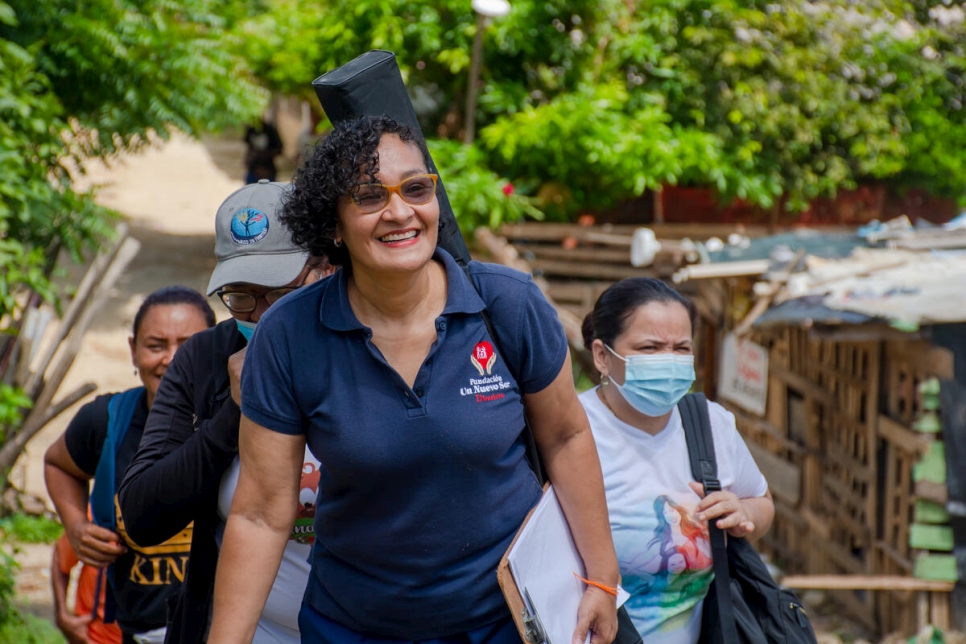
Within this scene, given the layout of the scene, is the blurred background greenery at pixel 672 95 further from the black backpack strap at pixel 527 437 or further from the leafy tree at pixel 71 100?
the black backpack strap at pixel 527 437

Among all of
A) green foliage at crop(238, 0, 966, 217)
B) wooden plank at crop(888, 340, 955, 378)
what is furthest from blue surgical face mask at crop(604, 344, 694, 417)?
green foliage at crop(238, 0, 966, 217)

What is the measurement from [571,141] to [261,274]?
31.1ft

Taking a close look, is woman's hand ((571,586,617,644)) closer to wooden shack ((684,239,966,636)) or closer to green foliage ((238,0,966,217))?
wooden shack ((684,239,966,636))

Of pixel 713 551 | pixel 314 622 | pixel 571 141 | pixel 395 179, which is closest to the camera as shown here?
pixel 395 179

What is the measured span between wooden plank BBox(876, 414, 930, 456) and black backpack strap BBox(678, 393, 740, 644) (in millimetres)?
5421

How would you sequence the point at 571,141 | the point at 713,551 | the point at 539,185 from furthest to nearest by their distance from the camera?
the point at 539,185 < the point at 571,141 < the point at 713,551

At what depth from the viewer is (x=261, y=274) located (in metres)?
2.36

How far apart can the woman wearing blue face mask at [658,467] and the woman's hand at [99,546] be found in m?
1.40

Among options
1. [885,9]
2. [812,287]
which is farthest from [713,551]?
[885,9]

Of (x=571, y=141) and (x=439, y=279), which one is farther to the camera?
(x=571, y=141)

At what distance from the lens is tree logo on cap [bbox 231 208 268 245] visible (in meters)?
2.41

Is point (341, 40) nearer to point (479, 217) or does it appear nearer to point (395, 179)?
point (479, 217)

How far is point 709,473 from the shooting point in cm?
273

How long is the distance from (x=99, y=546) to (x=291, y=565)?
83cm
